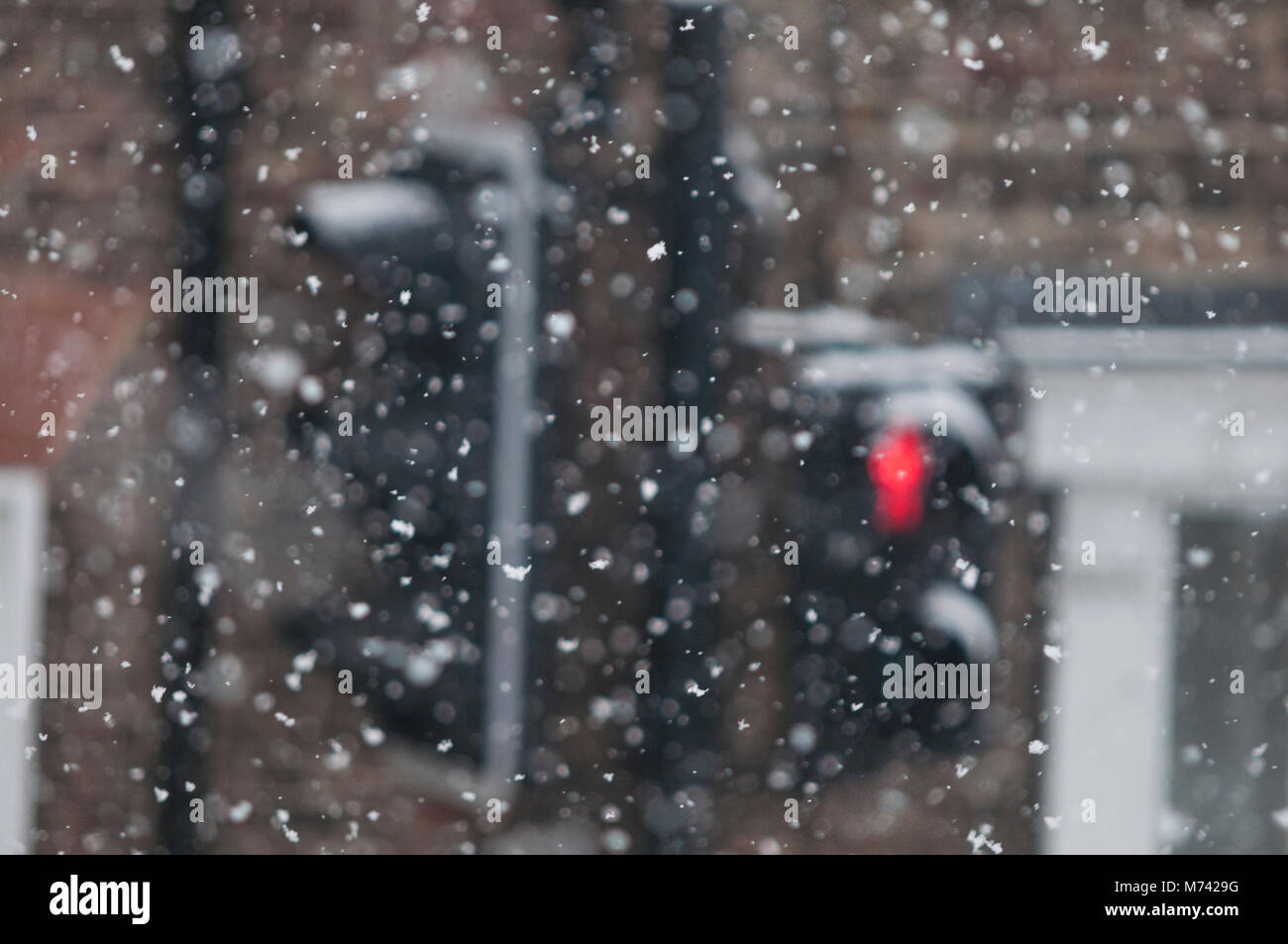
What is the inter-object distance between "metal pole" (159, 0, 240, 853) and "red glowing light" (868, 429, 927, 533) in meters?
0.67

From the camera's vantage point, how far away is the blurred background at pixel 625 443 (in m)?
1.00

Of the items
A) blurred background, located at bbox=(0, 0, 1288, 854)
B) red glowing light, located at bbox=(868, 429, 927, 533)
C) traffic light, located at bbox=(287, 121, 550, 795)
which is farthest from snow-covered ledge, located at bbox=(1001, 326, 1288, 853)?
traffic light, located at bbox=(287, 121, 550, 795)

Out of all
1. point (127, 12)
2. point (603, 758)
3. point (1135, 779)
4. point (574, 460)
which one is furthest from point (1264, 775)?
point (127, 12)

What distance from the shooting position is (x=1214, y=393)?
0.97m

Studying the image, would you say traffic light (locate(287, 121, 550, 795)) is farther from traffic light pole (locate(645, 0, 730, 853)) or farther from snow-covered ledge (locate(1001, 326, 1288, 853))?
snow-covered ledge (locate(1001, 326, 1288, 853))

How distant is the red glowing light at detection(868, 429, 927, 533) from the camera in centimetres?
102

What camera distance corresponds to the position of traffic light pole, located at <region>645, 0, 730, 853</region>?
0.97 m

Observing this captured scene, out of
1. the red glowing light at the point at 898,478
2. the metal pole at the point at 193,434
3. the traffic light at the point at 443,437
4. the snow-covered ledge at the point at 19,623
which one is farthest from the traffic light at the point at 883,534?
the snow-covered ledge at the point at 19,623

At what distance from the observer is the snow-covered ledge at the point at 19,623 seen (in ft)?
3.28

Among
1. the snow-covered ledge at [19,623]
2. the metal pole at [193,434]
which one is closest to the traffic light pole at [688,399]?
the metal pole at [193,434]

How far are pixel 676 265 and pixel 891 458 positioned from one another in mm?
289

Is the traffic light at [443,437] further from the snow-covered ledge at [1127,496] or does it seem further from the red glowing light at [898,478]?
the snow-covered ledge at [1127,496]

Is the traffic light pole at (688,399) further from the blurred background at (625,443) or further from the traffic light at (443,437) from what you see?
the traffic light at (443,437)

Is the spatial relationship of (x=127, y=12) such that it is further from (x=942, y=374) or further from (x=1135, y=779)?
(x=1135, y=779)
